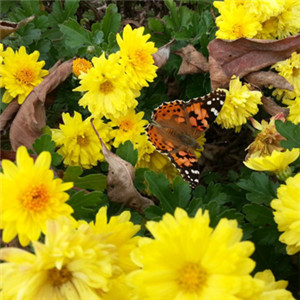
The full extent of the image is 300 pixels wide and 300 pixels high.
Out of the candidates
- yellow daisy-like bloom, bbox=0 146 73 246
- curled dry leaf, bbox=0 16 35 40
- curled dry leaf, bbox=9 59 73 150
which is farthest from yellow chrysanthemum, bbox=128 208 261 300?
curled dry leaf, bbox=0 16 35 40

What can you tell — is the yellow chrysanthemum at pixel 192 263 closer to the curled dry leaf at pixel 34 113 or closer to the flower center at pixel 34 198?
the flower center at pixel 34 198

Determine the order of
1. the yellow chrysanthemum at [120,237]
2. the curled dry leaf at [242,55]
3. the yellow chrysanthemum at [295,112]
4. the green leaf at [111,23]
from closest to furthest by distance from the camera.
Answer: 1. the yellow chrysanthemum at [120,237]
2. the yellow chrysanthemum at [295,112]
3. the curled dry leaf at [242,55]
4. the green leaf at [111,23]

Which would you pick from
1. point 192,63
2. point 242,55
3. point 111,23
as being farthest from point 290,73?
point 111,23

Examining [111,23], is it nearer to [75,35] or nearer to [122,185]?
[75,35]

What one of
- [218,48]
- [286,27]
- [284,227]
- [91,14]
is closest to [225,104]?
[218,48]

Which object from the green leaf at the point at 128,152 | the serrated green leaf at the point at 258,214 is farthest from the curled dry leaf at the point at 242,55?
the serrated green leaf at the point at 258,214

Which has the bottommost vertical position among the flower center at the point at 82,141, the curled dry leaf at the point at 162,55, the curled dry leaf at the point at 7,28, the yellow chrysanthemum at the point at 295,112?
the flower center at the point at 82,141

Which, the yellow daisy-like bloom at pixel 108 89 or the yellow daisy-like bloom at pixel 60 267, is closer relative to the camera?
the yellow daisy-like bloom at pixel 60 267
